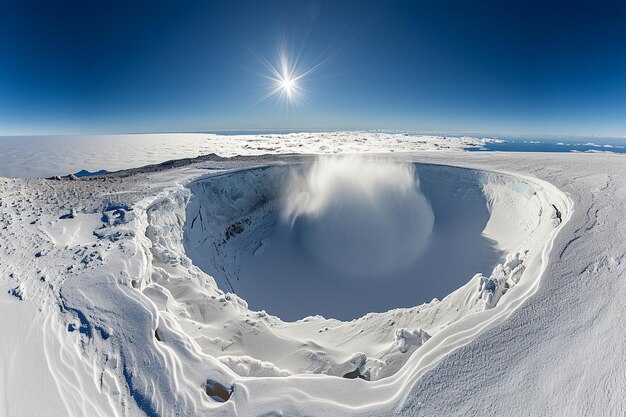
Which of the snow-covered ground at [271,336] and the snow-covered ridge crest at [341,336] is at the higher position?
the snow-covered ground at [271,336]

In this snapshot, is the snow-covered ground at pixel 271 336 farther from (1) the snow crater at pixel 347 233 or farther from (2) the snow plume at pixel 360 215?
(2) the snow plume at pixel 360 215

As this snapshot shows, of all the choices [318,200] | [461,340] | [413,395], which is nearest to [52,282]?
[413,395]

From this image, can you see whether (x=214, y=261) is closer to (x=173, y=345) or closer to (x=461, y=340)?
(x=173, y=345)

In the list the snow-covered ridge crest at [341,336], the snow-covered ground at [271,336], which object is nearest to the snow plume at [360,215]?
the snow-covered ground at [271,336]

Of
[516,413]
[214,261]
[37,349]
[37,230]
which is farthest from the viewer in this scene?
[214,261]

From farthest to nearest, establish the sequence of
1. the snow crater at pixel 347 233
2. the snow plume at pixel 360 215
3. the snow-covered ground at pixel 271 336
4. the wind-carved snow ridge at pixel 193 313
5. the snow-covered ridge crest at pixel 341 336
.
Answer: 1. the snow plume at pixel 360 215
2. the snow crater at pixel 347 233
3. the snow-covered ridge crest at pixel 341 336
4. the wind-carved snow ridge at pixel 193 313
5. the snow-covered ground at pixel 271 336

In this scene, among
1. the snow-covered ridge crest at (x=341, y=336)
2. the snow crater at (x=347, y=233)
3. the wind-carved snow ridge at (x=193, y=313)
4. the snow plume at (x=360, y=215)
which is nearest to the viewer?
the wind-carved snow ridge at (x=193, y=313)

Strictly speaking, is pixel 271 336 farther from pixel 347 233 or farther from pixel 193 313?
pixel 347 233

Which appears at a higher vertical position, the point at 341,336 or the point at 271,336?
the point at 271,336

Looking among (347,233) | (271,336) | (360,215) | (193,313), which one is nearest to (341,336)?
(271,336)
